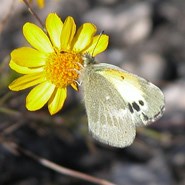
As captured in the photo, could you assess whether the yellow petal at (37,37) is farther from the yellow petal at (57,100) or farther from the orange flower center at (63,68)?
the yellow petal at (57,100)

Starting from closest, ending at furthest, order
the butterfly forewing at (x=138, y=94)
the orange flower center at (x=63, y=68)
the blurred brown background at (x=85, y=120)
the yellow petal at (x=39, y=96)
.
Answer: the butterfly forewing at (x=138, y=94), the yellow petal at (x=39, y=96), the orange flower center at (x=63, y=68), the blurred brown background at (x=85, y=120)

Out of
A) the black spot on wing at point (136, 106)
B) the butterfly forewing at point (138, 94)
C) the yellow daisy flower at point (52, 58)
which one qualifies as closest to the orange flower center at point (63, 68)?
the yellow daisy flower at point (52, 58)

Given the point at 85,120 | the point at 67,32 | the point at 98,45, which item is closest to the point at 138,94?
the point at 98,45

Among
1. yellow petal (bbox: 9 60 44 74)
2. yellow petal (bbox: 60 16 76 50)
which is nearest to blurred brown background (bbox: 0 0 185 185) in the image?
yellow petal (bbox: 9 60 44 74)

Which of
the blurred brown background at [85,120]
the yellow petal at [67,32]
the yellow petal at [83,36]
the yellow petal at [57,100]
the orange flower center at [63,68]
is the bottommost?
the blurred brown background at [85,120]

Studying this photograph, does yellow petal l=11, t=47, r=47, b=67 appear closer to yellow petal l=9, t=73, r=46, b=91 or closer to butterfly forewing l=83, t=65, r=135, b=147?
yellow petal l=9, t=73, r=46, b=91

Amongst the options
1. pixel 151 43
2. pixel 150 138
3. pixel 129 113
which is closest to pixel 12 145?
pixel 129 113

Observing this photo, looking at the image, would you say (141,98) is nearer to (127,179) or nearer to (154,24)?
(127,179)
